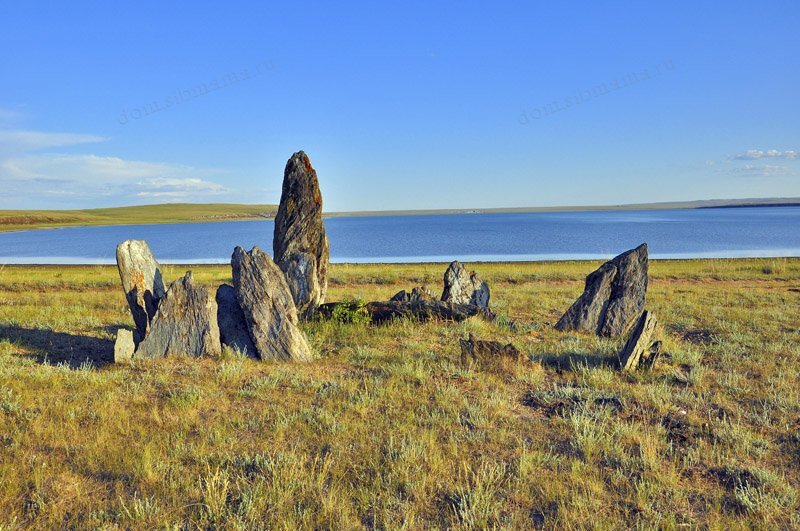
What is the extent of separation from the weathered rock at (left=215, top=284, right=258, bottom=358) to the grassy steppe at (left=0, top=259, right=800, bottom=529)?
1.53 feet

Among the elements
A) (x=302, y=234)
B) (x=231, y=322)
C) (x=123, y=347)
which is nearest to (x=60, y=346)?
(x=123, y=347)

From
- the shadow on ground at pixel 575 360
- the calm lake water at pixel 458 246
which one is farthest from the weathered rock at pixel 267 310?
the calm lake water at pixel 458 246

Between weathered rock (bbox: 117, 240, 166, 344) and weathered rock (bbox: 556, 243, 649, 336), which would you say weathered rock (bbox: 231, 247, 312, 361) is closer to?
weathered rock (bbox: 117, 240, 166, 344)

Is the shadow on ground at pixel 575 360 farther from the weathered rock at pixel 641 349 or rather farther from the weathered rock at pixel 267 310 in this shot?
the weathered rock at pixel 267 310

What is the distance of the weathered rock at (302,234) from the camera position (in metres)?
13.1

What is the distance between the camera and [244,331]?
398 inches

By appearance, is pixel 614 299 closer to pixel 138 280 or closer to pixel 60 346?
pixel 138 280

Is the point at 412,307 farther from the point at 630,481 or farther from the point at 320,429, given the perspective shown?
the point at 630,481

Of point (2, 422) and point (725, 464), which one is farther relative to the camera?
point (2, 422)

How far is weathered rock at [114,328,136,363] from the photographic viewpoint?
9.12 metres

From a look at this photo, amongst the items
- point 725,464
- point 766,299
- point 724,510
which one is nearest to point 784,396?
point 725,464

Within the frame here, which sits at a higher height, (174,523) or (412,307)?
(412,307)

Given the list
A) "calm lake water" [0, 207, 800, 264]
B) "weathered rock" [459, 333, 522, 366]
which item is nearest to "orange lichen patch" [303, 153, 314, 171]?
"weathered rock" [459, 333, 522, 366]

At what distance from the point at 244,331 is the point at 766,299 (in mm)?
18697
